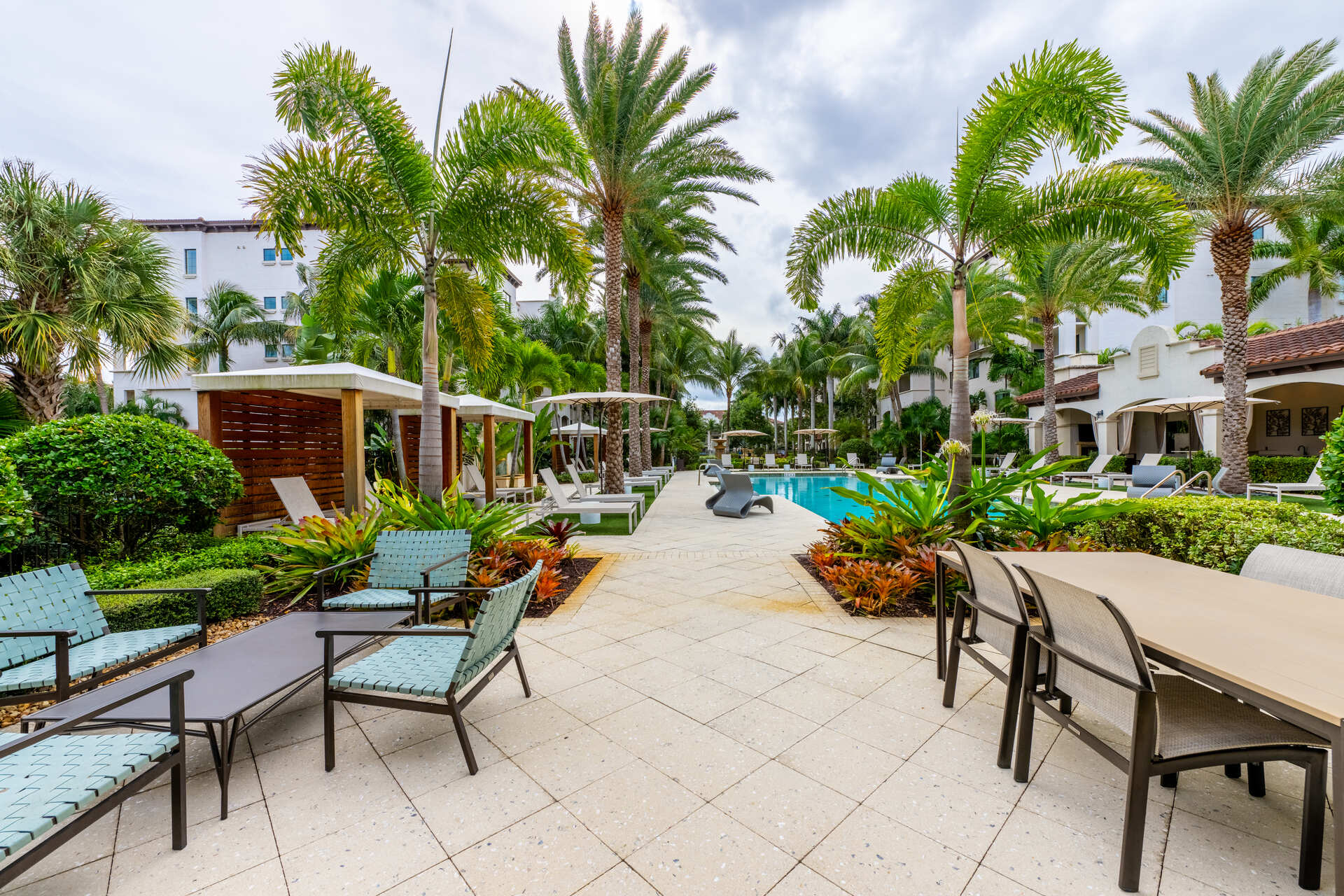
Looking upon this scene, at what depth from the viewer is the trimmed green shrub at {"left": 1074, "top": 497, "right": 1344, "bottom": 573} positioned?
13.8 ft

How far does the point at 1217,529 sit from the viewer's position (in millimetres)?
4586

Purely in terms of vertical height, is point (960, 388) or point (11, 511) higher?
point (960, 388)

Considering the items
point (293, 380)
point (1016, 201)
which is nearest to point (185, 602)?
point (293, 380)

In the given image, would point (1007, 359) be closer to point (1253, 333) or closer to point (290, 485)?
point (1253, 333)

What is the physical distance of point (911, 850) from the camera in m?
1.96

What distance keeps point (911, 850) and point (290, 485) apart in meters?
8.31

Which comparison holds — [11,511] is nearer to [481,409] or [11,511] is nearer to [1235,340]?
[481,409]

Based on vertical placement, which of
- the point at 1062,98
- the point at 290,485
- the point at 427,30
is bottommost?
the point at 290,485

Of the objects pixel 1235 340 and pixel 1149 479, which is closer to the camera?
pixel 1235 340

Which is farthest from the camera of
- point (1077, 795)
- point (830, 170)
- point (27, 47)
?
point (830, 170)

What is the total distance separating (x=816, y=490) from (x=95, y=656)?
19.0 metres

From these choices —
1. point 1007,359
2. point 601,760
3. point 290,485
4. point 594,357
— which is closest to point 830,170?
point 290,485

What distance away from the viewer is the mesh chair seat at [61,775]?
1548 mm

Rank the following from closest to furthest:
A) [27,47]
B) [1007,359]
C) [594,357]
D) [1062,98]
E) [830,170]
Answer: [1062,98]
[27,47]
[830,170]
[594,357]
[1007,359]
